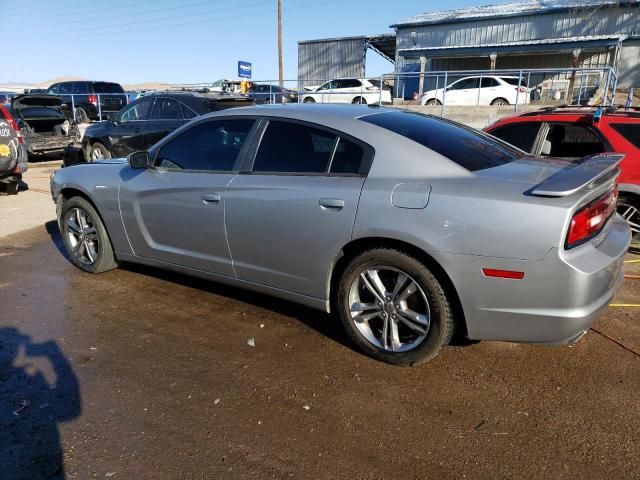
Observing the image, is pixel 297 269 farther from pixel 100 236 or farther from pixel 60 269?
pixel 60 269

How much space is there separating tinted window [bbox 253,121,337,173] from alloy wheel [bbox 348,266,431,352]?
81 centimetres

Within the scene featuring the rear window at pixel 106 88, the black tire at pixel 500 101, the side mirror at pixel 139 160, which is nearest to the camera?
the side mirror at pixel 139 160

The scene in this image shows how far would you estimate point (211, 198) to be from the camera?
3.71m

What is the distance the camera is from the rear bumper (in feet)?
8.36

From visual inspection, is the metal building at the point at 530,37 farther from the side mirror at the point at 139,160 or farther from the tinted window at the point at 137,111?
the side mirror at the point at 139,160

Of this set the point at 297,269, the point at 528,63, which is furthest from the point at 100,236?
the point at 528,63

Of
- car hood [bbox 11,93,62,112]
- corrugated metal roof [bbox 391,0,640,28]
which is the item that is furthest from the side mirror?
corrugated metal roof [bbox 391,0,640,28]

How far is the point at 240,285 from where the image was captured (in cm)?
380

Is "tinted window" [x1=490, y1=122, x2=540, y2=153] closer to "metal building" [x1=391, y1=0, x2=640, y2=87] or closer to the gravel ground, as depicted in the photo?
the gravel ground

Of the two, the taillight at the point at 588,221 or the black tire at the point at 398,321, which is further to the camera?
the black tire at the point at 398,321

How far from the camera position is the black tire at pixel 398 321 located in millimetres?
2891

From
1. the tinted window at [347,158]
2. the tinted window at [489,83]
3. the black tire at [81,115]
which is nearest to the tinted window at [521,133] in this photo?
the tinted window at [347,158]

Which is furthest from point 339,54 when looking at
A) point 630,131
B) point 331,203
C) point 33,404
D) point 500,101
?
point 33,404

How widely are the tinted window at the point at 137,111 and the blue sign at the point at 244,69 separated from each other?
44.1 ft
